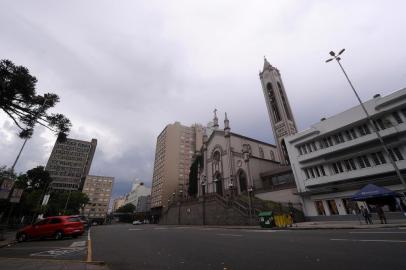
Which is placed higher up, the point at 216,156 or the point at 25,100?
the point at 216,156

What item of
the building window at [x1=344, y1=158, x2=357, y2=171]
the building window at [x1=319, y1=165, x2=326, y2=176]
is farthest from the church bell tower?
the building window at [x1=344, y1=158, x2=357, y2=171]

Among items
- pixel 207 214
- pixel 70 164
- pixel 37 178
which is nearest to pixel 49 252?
pixel 207 214

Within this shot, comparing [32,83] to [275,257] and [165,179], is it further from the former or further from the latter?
[165,179]

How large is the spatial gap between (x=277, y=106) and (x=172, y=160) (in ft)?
168

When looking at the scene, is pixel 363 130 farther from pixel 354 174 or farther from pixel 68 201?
pixel 68 201

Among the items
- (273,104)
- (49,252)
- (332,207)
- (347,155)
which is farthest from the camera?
(273,104)

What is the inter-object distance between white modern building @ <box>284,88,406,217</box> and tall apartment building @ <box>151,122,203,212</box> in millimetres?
56697

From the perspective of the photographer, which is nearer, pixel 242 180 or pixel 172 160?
pixel 242 180

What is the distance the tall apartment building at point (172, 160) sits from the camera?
8356cm

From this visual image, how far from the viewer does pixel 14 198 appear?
14.9 metres

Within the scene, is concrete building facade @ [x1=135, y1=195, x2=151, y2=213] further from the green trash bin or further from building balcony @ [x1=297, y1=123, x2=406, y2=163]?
the green trash bin

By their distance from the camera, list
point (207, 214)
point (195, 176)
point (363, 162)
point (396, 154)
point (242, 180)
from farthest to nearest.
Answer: point (195, 176) → point (242, 180) → point (207, 214) → point (363, 162) → point (396, 154)

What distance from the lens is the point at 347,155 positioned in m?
26.6

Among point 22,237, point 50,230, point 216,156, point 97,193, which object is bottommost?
point 22,237
